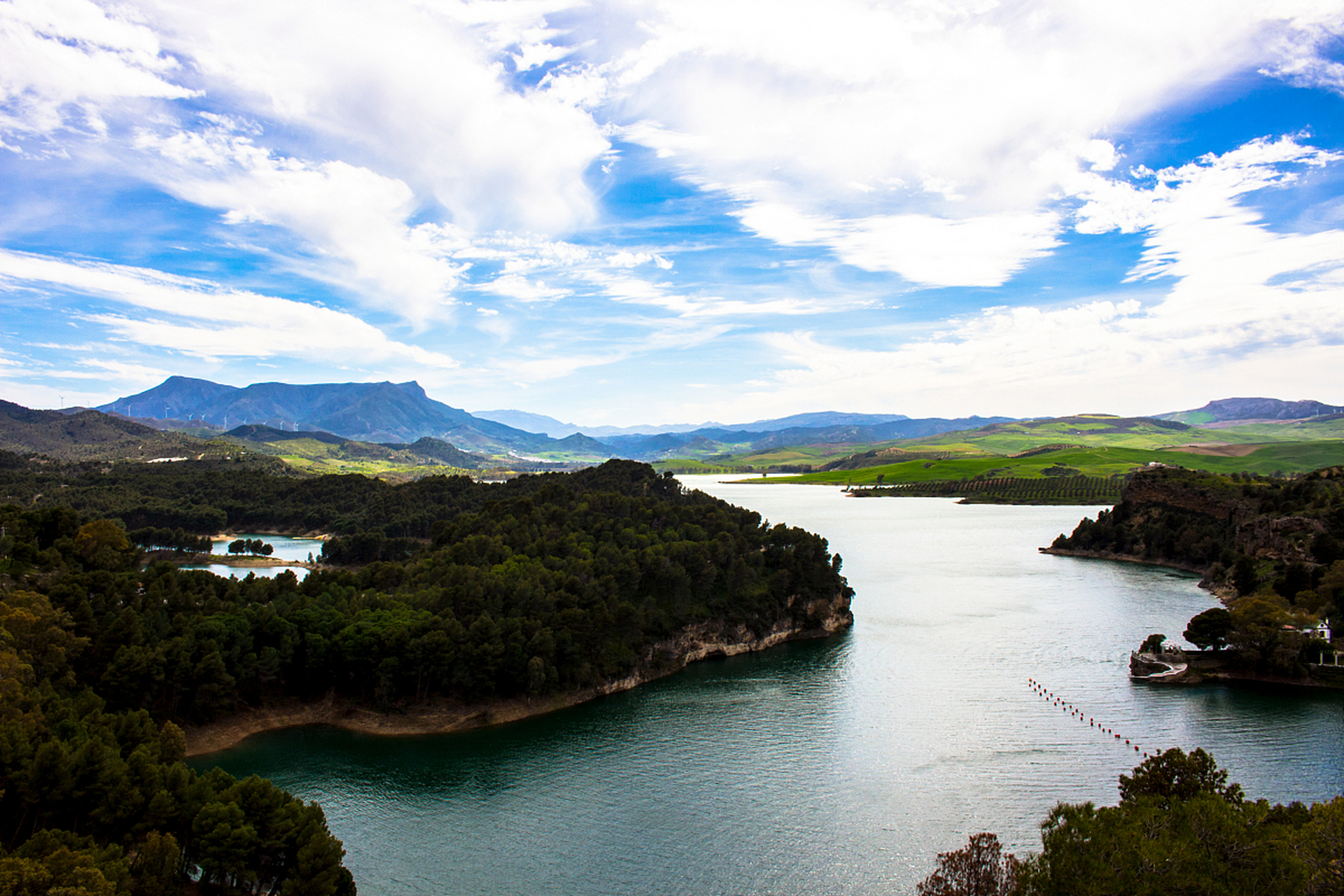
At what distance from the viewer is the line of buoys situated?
146 ft

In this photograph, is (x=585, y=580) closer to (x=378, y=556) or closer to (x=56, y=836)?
(x=56, y=836)

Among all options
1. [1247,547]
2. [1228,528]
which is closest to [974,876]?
[1247,547]

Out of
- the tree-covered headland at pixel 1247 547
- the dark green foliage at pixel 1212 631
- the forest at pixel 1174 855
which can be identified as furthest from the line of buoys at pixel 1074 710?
the forest at pixel 1174 855

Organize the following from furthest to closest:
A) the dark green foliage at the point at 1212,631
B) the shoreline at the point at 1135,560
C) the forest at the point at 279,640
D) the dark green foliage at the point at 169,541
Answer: the dark green foliage at the point at 169,541 → the shoreline at the point at 1135,560 → the dark green foliage at the point at 1212,631 → the forest at the point at 279,640

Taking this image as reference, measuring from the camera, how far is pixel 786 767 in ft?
138

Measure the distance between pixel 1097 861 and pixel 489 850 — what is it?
78.8 feet

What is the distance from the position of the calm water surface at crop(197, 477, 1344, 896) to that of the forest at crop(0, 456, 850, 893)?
13.0 ft

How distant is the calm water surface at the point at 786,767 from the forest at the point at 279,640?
13.0ft

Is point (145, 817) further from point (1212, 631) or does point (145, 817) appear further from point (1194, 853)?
point (1212, 631)

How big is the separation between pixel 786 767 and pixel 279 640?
33.7m

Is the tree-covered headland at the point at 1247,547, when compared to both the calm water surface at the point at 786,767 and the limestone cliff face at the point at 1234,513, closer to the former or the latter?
the limestone cliff face at the point at 1234,513

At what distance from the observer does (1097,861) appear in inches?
886

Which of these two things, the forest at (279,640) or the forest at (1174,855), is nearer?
the forest at (1174,855)

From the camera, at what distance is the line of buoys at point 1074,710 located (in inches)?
1756
